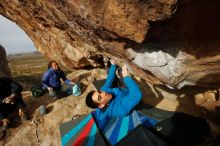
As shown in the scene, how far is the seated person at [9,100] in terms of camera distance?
8859 millimetres

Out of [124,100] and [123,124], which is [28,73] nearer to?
[123,124]

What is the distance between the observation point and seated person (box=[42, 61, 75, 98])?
33.6ft

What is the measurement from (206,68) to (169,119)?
A: 1.54m

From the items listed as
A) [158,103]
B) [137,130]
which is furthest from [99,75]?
[137,130]

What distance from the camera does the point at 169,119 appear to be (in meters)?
6.15

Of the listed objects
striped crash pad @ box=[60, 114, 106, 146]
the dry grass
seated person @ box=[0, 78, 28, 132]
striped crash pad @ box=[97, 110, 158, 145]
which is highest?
seated person @ box=[0, 78, 28, 132]

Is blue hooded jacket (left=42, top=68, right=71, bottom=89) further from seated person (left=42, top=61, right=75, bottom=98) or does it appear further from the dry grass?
the dry grass

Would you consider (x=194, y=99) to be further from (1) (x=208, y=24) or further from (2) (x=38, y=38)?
(2) (x=38, y=38)

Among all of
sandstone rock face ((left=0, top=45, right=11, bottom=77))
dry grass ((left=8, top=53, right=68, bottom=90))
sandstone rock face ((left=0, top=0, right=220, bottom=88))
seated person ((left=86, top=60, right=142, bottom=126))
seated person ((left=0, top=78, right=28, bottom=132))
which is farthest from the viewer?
dry grass ((left=8, top=53, right=68, bottom=90))

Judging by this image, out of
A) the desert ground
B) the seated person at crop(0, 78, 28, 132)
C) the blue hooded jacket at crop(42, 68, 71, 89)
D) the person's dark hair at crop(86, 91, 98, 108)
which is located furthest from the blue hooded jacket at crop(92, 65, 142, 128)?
the blue hooded jacket at crop(42, 68, 71, 89)

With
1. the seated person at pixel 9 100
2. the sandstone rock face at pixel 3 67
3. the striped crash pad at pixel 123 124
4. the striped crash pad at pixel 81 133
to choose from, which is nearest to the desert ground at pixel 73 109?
the seated person at pixel 9 100

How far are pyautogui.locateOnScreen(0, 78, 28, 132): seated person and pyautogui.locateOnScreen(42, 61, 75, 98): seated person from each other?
4.49 ft

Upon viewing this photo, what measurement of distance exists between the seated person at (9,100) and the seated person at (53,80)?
1369mm

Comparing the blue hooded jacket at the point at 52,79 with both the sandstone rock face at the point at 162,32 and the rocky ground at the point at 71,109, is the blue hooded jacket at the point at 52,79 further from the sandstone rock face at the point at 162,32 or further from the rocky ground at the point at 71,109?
the sandstone rock face at the point at 162,32
